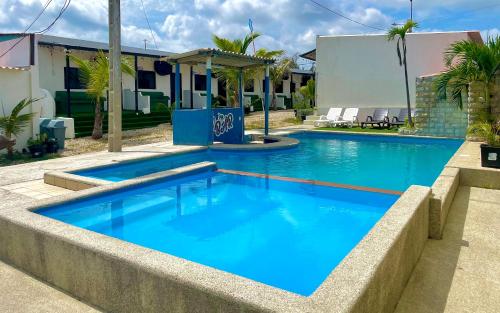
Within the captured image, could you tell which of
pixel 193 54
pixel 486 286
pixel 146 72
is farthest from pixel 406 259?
pixel 146 72

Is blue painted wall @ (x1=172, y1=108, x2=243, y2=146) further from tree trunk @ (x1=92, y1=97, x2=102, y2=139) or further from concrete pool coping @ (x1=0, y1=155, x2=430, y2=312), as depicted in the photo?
concrete pool coping @ (x1=0, y1=155, x2=430, y2=312)

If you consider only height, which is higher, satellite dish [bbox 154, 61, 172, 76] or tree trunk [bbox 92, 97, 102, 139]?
satellite dish [bbox 154, 61, 172, 76]

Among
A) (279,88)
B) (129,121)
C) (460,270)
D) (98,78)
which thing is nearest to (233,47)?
(129,121)

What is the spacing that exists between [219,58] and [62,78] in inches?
356

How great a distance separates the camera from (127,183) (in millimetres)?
6367

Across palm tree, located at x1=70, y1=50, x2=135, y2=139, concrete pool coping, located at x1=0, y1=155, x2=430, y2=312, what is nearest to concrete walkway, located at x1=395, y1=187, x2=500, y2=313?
concrete pool coping, located at x1=0, y1=155, x2=430, y2=312

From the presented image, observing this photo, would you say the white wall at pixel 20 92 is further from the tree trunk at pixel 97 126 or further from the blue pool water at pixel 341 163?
the blue pool water at pixel 341 163

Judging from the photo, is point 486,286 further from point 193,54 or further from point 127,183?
point 193,54

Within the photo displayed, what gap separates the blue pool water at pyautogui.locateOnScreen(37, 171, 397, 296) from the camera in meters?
4.36

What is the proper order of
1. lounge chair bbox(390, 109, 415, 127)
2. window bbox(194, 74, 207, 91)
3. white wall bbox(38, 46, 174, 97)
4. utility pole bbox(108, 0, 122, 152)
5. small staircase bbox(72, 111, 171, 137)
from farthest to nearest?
window bbox(194, 74, 207, 91) < lounge chair bbox(390, 109, 415, 127) < white wall bbox(38, 46, 174, 97) < small staircase bbox(72, 111, 171, 137) < utility pole bbox(108, 0, 122, 152)

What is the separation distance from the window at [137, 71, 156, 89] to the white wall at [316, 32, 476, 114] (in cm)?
901

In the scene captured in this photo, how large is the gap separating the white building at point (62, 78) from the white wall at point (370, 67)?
729 cm

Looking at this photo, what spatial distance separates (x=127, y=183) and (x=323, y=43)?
18.5 m

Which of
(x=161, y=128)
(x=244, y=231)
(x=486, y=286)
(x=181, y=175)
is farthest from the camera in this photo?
(x=161, y=128)
